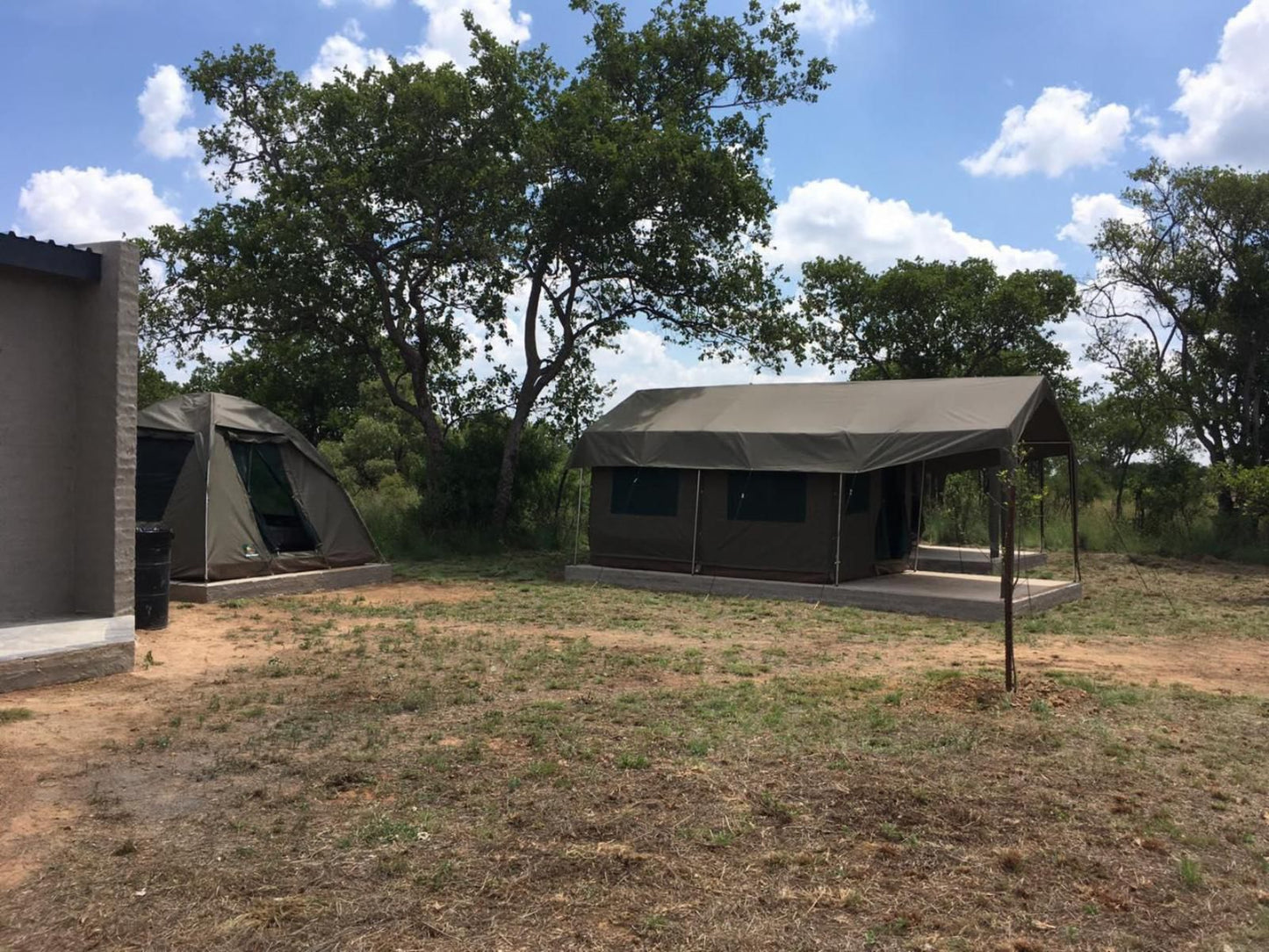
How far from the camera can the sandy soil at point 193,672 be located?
15.2 feet

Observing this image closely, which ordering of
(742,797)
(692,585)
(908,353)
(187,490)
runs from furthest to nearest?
(908,353) < (692,585) < (187,490) < (742,797)

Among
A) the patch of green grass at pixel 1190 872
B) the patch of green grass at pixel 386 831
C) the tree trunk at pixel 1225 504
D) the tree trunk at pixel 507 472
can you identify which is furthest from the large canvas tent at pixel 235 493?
the tree trunk at pixel 1225 504

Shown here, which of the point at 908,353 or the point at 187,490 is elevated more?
the point at 908,353

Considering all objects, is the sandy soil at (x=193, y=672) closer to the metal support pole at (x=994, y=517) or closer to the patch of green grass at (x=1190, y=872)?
the patch of green grass at (x=1190, y=872)

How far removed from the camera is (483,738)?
5.73 meters

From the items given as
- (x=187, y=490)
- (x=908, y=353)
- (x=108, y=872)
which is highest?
(x=908, y=353)

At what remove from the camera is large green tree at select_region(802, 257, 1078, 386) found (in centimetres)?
2242

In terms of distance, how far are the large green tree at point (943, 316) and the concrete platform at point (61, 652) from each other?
59.0ft

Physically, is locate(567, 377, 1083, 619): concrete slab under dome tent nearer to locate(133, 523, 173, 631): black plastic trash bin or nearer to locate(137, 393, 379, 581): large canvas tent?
locate(137, 393, 379, 581): large canvas tent

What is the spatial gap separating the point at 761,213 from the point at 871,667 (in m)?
11.3

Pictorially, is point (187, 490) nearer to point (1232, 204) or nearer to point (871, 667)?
point (871, 667)

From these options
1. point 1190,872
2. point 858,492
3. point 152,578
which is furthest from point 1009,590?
point 152,578

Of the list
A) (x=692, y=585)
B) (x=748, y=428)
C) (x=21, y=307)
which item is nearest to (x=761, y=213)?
(x=748, y=428)

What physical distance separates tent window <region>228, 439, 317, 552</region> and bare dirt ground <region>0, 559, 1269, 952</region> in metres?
3.70
